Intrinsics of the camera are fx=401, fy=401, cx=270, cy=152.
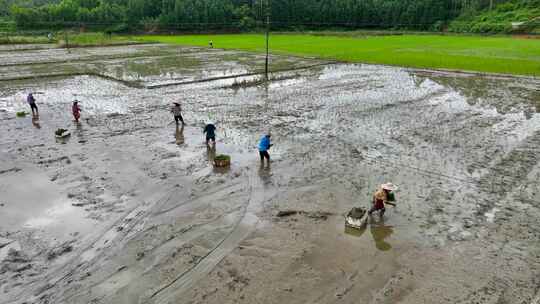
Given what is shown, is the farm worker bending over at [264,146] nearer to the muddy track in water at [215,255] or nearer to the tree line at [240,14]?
the muddy track in water at [215,255]

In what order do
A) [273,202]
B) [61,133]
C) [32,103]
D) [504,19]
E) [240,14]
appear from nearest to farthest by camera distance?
[273,202], [61,133], [32,103], [504,19], [240,14]

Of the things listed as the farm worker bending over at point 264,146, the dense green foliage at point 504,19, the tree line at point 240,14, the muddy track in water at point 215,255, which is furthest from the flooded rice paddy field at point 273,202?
the tree line at point 240,14

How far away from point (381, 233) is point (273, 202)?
2798 millimetres

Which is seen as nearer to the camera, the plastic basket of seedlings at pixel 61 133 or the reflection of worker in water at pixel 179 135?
the reflection of worker in water at pixel 179 135

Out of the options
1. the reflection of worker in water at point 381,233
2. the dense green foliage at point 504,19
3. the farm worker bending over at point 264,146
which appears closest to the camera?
the reflection of worker in water at point 381,233

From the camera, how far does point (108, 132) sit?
1585 cm

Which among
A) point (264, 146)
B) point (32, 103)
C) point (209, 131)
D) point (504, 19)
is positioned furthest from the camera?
point (504, 19)

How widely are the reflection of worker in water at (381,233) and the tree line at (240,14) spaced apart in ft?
223

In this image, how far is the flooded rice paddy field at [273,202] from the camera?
23.5 feet

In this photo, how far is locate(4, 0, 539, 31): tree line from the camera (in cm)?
7062

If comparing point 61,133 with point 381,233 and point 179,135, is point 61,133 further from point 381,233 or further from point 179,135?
point 381,233

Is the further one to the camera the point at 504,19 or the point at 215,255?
the point at 504,19

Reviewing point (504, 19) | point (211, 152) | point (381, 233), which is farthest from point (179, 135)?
point (504, 19)

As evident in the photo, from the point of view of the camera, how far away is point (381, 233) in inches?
344
